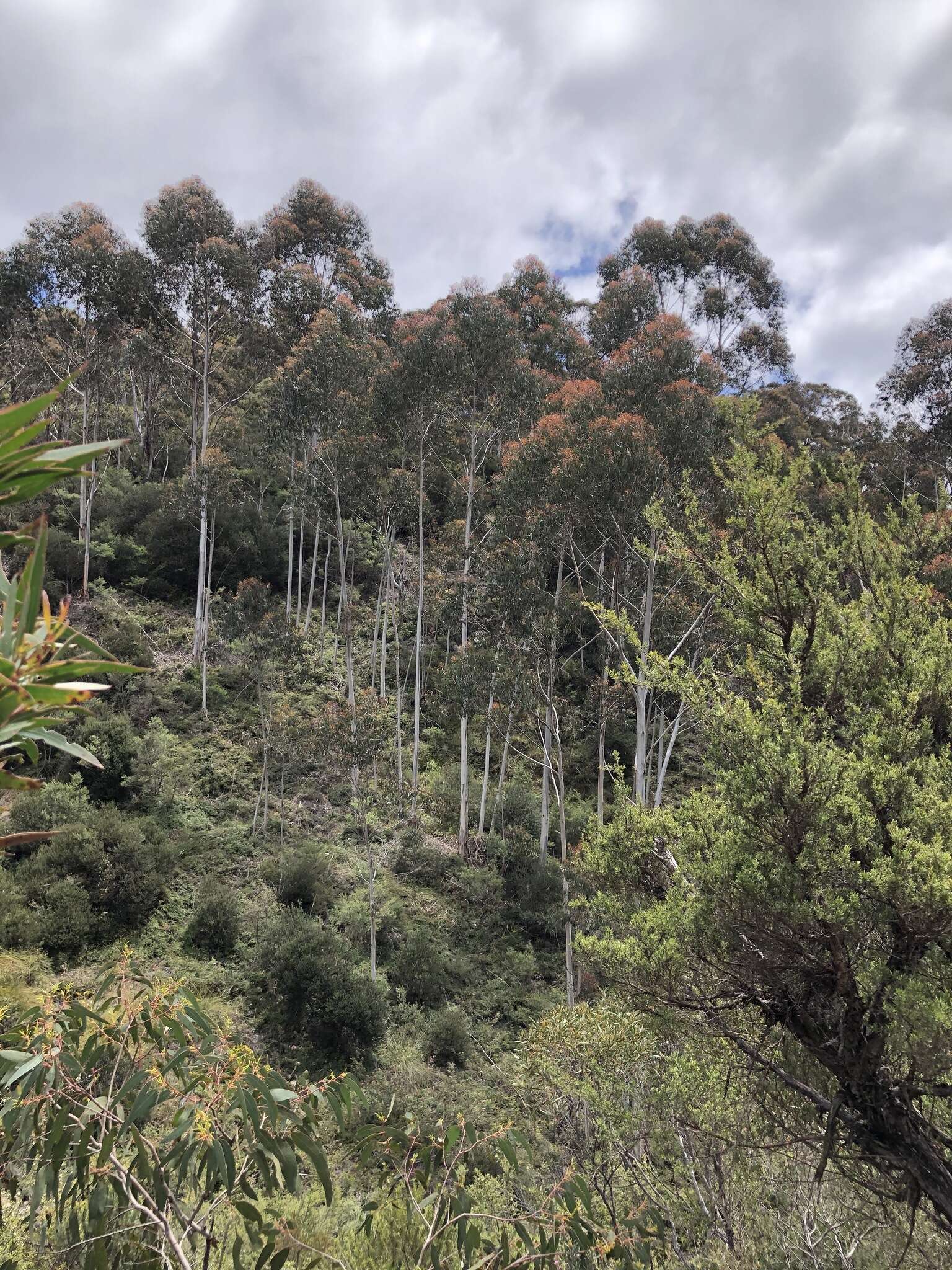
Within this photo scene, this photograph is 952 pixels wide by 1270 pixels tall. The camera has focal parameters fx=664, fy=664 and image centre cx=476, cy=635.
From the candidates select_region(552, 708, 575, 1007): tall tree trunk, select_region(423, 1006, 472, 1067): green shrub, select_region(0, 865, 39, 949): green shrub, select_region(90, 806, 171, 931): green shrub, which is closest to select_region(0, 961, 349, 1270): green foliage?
select_region(423, 1006, 472, 1067): green shrub

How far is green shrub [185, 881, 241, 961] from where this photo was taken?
890 cm

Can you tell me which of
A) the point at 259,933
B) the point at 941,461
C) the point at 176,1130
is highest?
the point at 941,461

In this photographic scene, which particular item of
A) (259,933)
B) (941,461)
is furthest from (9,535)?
(941,461)

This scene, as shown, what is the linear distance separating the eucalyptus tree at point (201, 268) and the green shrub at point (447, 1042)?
31.9ft

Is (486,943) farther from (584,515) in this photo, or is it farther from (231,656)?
(231,656)

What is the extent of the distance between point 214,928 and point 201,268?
14.9 meters

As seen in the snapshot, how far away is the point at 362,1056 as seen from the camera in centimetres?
771

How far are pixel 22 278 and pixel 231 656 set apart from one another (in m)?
10.4

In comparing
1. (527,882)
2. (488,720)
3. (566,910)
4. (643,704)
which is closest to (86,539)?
(488,720)

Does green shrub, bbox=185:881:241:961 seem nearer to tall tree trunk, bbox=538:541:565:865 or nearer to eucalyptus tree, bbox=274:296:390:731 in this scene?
tall tree trunk, bbox=538:541:565:865

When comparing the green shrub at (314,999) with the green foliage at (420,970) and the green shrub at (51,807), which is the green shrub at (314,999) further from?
the green shrub at (51,807)

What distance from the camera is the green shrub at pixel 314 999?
25.6ft

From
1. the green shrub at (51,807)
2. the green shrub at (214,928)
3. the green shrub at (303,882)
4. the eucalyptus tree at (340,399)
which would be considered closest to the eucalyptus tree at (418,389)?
the eucalyptus tree at (340,399)

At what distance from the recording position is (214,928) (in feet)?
29.4
